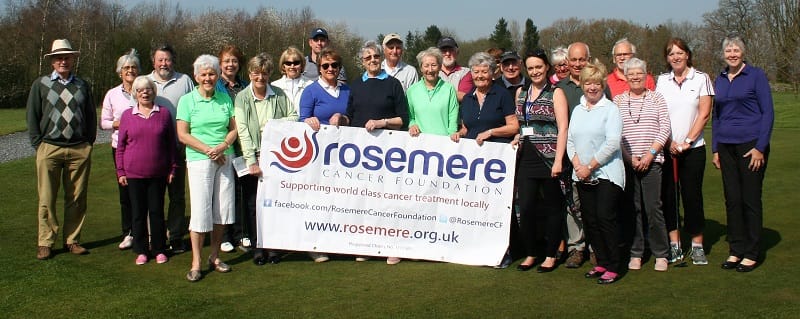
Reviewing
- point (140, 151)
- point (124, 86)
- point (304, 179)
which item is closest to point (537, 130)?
point (304, 179)

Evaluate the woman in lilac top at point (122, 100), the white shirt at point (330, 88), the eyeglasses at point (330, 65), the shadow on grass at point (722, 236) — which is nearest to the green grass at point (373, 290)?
the shadow on grass at point (722, 236)

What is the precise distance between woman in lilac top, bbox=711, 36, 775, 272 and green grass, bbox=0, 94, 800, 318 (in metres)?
0.26

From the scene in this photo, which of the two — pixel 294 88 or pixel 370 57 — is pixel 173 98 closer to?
pixel 294 88

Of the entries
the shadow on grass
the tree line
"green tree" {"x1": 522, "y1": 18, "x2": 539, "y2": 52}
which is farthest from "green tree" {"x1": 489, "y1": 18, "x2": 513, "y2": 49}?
the shadow on grass

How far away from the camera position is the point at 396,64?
7.66 m

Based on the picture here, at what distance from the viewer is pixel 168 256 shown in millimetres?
6941

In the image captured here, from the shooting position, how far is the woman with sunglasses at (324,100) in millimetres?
6574

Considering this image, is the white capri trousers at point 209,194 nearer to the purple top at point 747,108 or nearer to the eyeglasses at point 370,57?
the eyeglasses at point 370,57

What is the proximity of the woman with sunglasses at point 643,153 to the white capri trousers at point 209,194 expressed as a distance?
3.47 metres

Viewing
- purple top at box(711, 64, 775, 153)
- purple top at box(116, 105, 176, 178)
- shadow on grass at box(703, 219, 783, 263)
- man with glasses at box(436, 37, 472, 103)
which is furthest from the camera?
man with glasses at box(436, 37, 472, 103)

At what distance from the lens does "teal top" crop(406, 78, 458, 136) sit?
21.5ft

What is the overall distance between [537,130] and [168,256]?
3716 mm

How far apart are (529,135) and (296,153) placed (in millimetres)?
2130

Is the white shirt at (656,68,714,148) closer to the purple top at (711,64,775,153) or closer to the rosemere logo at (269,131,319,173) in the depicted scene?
the purple top at (711,64,775,153)
